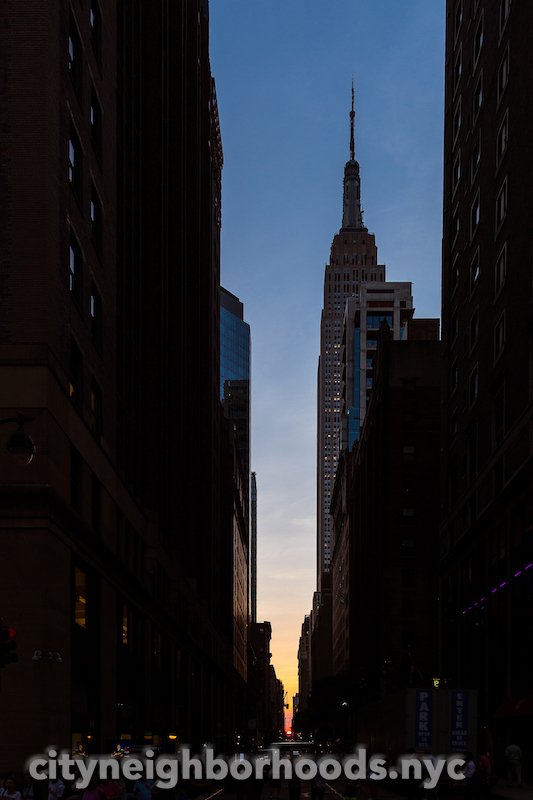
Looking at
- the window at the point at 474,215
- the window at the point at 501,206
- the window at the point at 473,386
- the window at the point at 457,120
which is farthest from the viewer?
→ the window at the point at 457,120

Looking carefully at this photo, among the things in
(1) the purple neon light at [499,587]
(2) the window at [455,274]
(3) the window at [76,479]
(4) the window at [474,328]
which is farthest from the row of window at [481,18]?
(3) the window at [76,479]

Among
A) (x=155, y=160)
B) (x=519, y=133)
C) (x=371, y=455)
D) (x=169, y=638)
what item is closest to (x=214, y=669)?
(x=371, y=455)

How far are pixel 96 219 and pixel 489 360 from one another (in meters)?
28.9

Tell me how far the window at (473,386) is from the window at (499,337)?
282 inches

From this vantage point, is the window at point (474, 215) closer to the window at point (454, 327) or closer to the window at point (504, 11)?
the window at point (454, 327)

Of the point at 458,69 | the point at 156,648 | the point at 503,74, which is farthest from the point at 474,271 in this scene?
the point at 156,648

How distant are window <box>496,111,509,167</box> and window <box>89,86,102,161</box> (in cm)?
2533

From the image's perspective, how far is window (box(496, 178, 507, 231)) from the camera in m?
63.9

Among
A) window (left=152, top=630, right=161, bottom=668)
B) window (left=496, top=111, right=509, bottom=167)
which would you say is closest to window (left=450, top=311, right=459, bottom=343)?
window (left=496, top=111, right=509, bottom=167)

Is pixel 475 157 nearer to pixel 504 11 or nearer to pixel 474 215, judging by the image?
pixel 474 215

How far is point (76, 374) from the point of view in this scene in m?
44.4

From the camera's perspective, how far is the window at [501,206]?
63.9 m

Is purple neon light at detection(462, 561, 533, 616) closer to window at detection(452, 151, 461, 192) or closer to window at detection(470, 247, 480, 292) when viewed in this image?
window at detection(470, 247, 480, 292)

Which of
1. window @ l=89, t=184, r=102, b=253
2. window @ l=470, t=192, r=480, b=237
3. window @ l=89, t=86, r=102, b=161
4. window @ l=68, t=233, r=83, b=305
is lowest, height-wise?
window @ l=68, t=233, r=83, b=305
